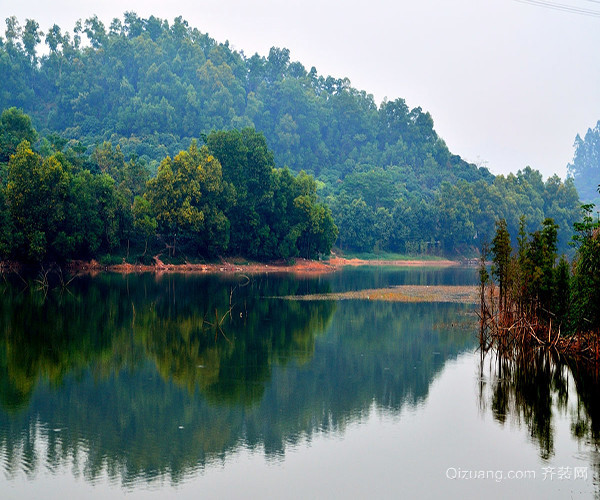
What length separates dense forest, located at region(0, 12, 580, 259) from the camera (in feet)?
257

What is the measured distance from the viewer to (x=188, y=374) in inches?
908

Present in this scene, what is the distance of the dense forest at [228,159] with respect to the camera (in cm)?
7844

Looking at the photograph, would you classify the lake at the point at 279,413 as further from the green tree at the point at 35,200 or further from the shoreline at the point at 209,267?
the shoreline at the point at 209,267

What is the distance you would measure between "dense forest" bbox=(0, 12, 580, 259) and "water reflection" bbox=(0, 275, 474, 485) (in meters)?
31.8

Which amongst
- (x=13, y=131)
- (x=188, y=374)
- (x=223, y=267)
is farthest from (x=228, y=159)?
(x=188, y=374)

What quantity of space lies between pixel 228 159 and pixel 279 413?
227 feet

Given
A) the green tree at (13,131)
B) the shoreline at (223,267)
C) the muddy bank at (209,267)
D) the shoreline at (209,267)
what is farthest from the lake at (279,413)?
the green tree at (13,131)

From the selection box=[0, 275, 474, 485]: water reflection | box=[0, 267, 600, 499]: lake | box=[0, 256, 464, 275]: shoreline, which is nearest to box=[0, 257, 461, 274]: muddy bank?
box=[0, 256, 464, 275]: shoreline

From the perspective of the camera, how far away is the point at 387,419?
19.0m

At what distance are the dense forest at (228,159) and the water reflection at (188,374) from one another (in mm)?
31821

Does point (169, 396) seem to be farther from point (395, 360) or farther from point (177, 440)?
point (395, 360)

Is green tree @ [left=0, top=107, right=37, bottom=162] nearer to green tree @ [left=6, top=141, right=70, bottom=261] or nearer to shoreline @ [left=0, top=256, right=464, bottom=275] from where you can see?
green tree @ [left=6, top=141, right=70, bottom=261]

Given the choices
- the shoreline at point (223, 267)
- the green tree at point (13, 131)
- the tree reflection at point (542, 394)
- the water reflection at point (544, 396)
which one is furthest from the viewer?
Answer: the green tree at point (13, 131)

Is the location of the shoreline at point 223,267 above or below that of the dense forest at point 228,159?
below
